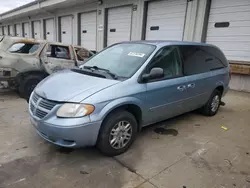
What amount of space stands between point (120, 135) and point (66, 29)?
15.4 metres

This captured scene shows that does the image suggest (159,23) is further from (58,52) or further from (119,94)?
(119,94)

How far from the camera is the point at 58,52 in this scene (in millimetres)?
6141

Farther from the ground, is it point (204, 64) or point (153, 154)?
point (204, 64)


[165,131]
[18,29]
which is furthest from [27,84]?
[18,29]

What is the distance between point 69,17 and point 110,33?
16.7 ft

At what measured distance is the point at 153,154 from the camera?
3049 millimetres

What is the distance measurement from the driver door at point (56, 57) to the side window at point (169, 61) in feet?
11.1

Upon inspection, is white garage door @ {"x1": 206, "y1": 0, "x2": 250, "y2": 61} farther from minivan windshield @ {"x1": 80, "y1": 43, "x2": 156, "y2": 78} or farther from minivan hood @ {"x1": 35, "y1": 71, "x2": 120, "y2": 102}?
minivan hood @ {"x1": 35, "y1": 71, "x2": 120, "y2": 102}

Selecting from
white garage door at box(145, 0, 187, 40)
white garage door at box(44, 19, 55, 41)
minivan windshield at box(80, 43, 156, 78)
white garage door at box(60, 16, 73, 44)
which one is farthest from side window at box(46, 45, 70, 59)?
white garage door at box(44, 19, 55, 41)

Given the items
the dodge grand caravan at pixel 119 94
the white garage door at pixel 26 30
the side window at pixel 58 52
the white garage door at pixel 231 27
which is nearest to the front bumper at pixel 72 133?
the dodge grand caravan at pixel 119 94

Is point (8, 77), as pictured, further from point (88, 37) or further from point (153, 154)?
point (88, 37)

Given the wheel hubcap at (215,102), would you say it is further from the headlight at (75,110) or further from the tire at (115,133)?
the headlight at (75,110)

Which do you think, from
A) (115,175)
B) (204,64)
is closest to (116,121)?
(115,175)

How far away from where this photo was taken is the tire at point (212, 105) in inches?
186
